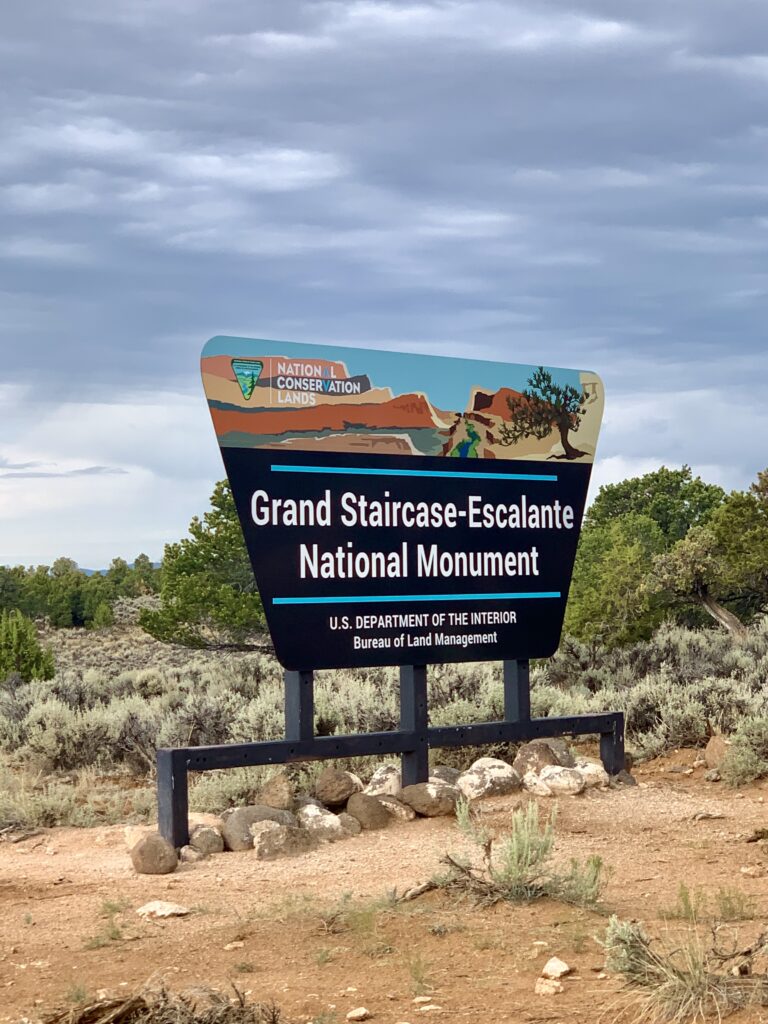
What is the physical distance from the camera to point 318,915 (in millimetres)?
6414

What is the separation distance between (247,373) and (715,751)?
609 centimetres

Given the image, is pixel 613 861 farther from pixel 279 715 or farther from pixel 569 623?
pixel 569 623

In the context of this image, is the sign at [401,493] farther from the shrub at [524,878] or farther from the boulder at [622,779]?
the shrub at [524,878]

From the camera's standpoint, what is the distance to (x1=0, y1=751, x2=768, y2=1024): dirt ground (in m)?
5.06

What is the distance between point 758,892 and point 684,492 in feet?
123

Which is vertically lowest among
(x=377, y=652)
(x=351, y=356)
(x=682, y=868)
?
(x=682, y=868)

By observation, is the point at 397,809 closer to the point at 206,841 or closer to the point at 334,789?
the point at 334,789

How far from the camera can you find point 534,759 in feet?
36.2

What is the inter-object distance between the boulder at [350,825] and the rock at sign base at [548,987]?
175 inches

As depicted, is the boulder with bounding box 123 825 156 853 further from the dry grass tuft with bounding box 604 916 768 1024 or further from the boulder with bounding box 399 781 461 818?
the dry grass tuft with bounding box 604 916 768 1024

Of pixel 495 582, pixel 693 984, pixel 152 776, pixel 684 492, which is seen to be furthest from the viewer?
pixel 684 492

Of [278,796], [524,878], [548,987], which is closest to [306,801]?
[278,796]

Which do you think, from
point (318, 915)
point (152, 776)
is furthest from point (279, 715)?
point (318, 915)

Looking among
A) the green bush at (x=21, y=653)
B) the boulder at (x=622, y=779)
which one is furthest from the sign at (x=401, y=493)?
the green bush at (x=21, y=653)
